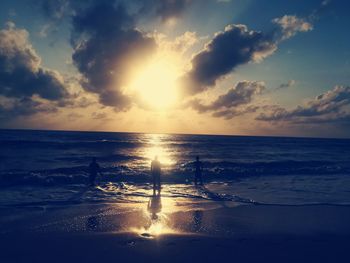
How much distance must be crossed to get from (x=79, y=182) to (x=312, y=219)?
16271 millimetres

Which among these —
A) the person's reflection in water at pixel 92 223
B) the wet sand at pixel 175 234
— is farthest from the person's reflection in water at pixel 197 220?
the person's reflection in water at pixel 92 223

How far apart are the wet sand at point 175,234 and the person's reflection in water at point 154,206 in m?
0.04

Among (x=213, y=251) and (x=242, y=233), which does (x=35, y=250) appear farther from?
(x=242, y=233)

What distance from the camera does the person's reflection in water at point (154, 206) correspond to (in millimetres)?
12406

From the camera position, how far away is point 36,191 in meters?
18.2

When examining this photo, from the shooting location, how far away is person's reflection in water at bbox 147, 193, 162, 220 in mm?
12406

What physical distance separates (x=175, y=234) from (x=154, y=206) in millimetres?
4236

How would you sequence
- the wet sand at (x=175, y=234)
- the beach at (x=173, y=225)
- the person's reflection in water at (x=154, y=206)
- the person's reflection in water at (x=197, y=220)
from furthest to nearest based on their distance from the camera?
1. the person's reflection in water at (x=154, y=206)
2. the person's reflection in water at (x=197, y=220)
3. the beach at (x=173, y=225)
4. the wet sand at (x=175, y=234)

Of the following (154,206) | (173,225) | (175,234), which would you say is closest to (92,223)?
(173,225)

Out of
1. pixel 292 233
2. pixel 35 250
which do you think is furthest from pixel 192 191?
pixel 35 250

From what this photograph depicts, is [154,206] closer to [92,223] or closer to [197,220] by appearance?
[197,220]

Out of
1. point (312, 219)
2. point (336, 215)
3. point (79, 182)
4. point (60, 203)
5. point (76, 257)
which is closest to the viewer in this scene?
point (76, 257)

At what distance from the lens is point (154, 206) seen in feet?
45.7

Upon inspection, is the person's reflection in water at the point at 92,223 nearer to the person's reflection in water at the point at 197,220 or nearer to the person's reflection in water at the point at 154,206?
the person's reflection in water at the point at 154,206
